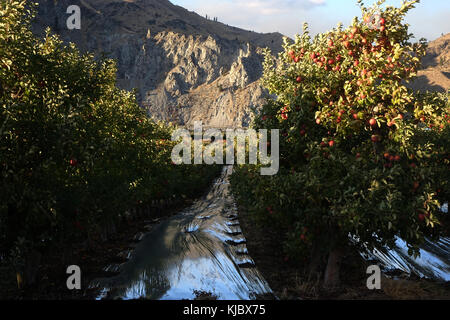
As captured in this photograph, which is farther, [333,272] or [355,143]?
[333,272]

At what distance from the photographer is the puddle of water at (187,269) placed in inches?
414

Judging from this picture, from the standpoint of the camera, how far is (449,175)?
714 inches

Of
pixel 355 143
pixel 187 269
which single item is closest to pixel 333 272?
pixel 355 143

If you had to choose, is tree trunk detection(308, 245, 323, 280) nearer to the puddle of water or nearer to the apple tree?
the apple tree

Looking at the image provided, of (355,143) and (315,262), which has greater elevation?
(355,143)

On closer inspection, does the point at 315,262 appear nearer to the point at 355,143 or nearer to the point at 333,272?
the point at 333,272

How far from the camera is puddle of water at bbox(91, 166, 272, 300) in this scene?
10.5 metres

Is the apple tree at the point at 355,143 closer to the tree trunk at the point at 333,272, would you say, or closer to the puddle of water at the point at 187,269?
the tree trunk at the point at 333,272

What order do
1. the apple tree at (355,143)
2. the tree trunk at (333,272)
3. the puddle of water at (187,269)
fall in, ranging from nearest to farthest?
the apple tree at (355,143) < the puddle of water at (187,269) < the tree trunk at (333,272)

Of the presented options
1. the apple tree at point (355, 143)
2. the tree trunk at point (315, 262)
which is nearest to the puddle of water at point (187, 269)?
the tree trunk at point (315, 262)

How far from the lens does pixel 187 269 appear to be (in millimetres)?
12594

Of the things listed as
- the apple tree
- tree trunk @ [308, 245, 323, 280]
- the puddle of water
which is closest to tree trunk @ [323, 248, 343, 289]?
the apple tree
